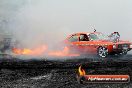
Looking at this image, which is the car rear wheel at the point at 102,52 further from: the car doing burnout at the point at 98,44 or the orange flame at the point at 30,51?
the orange flame at the point at 30,51

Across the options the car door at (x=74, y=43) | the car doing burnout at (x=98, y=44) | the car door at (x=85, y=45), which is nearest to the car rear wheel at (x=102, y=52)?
the car doing burnout at (x=98, y=44)

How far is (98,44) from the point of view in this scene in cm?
1861

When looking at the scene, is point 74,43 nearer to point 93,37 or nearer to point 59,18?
point 93,37

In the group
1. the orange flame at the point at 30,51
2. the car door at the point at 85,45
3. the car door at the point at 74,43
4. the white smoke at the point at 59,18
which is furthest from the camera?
the white smoke at the point at 59,18

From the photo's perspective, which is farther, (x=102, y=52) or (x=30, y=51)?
(x=30, y=51)

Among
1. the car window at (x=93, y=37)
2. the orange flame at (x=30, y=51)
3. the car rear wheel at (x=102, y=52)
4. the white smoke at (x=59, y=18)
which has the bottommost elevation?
the car rear wheel at (x=102, y=52)

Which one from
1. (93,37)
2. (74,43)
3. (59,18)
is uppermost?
(59,18)

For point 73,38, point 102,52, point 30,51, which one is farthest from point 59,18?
point 102,52

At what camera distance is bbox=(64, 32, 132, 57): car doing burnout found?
18.4 meters

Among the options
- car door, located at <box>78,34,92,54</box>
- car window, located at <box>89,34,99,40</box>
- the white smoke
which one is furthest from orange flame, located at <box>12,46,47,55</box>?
car window, located at <box>89,34,99,40</box>

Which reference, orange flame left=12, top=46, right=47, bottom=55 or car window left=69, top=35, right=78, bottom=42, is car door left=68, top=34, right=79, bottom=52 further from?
orange flame left=12, top=46, right=47, bottom=55

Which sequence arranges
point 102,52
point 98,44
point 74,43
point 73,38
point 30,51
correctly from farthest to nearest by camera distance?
point 30,51
point 73,38
point 74,43
point 98,44
point 102,52

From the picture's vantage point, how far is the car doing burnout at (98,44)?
724 inches

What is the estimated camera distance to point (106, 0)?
115ft
